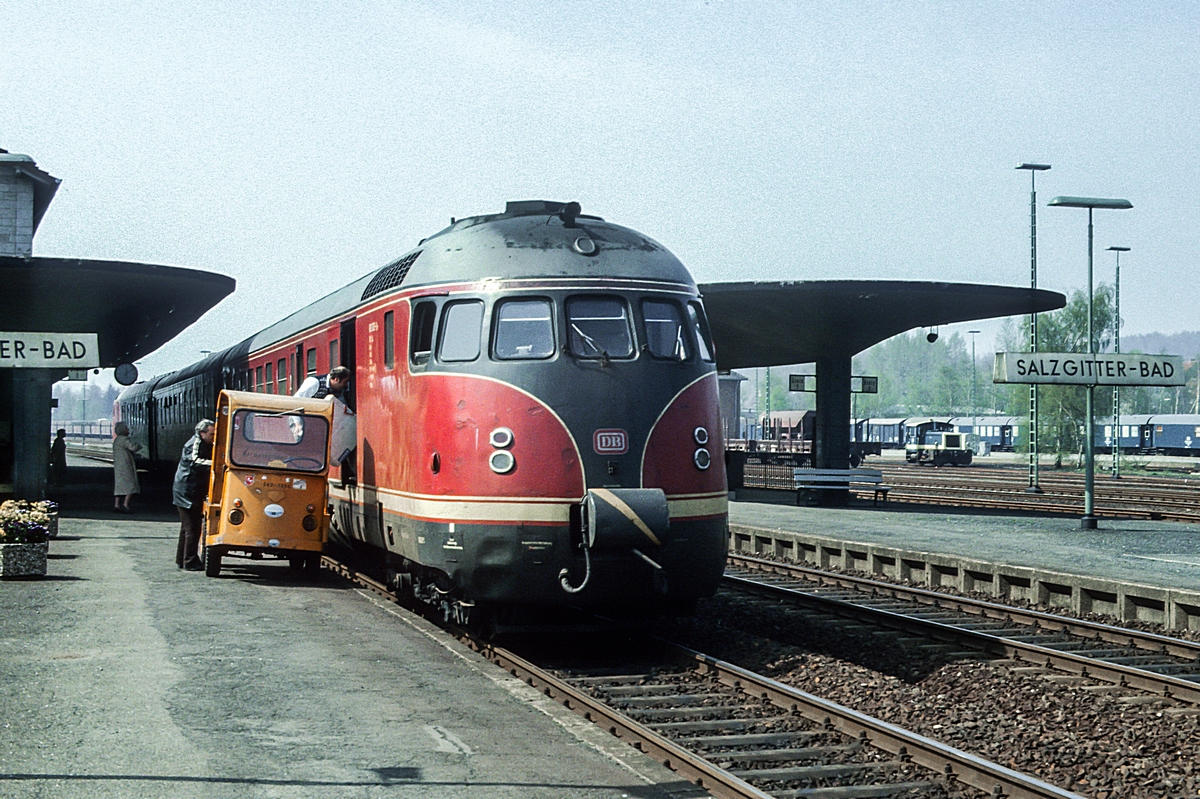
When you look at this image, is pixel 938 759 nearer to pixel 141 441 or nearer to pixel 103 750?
pixel 103 750

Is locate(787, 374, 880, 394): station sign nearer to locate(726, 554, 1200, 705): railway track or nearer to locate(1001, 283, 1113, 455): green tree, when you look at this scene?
locate(726, 554, 1200, 705): railway track

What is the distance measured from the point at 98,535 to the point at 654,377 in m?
13.6

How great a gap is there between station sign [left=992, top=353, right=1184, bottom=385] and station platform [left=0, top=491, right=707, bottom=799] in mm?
12519

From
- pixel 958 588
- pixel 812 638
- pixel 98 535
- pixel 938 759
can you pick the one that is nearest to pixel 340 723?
pixel 938 759

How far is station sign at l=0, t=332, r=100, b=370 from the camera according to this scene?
60.8 feet

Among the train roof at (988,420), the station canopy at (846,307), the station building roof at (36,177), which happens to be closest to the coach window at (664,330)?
the station canopy at (846,307)

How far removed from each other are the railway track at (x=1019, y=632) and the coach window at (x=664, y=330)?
3.88 meters

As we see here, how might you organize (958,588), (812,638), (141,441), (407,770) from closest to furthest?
(407,770)
(812,638)
(958,588)
(141,441)

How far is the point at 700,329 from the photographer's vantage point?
1130 centimetres

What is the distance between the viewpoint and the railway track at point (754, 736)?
23.6ft

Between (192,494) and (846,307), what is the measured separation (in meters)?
14.3

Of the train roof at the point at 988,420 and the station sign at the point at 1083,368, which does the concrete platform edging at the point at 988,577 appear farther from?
the train roof at the point at 988,420

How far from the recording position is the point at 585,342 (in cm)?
1055

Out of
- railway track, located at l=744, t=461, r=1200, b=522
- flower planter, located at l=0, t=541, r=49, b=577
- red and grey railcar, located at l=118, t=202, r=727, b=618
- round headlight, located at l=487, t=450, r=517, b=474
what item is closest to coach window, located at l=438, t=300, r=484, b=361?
red and grey railcar, located at l=118, t=202, r=727, b=618
